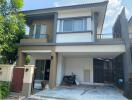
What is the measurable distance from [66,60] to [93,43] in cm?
523

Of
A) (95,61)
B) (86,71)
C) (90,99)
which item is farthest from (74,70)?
(90,99)

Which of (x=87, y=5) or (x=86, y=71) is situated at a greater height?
(x=87, y=5)

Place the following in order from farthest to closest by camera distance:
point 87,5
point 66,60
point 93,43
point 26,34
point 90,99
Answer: point 66,60, point 26,34, point 87,5, point 93,43, point 90,99

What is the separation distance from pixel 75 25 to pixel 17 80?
6.55 metres

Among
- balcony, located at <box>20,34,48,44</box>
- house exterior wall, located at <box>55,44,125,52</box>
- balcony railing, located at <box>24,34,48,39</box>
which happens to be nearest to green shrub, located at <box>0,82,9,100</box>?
balcony, located at <box>20,34,48,44</box>

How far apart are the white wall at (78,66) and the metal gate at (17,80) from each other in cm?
629

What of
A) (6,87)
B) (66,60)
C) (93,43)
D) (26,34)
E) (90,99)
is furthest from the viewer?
(66,60)

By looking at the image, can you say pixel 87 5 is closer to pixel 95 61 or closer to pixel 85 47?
pixel 85 47

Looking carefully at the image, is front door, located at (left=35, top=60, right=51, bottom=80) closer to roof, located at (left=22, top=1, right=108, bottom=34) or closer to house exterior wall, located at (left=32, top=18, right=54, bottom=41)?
house exterior wall, located at (left=32, top=18, right=54, bottom=41)

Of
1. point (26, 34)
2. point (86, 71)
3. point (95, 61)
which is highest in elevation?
point (26, 34)

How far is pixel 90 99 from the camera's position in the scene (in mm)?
8805

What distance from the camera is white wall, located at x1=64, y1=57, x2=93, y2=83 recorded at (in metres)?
15.6

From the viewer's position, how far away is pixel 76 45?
40.0 ft

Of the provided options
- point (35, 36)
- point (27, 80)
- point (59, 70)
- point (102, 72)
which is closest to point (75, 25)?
point (35, 36)
